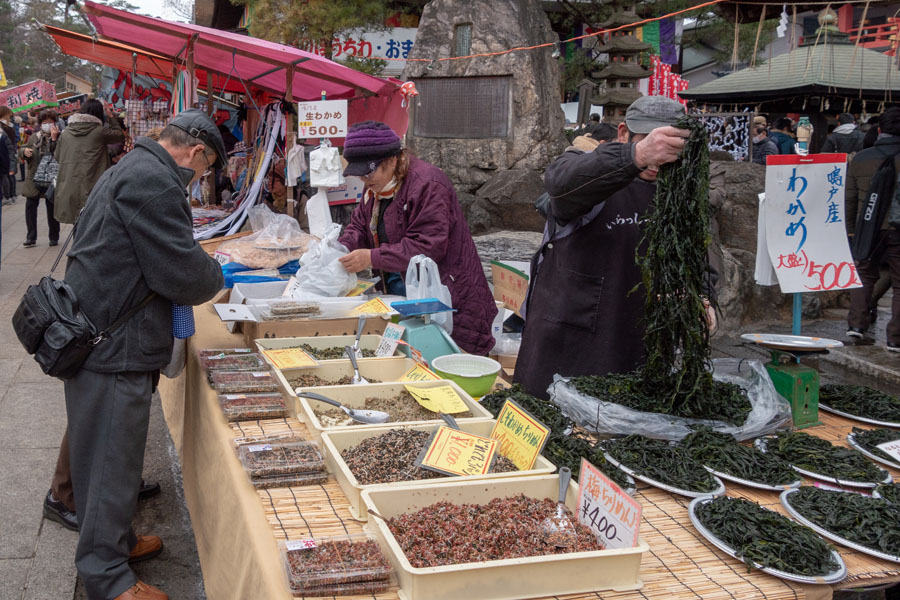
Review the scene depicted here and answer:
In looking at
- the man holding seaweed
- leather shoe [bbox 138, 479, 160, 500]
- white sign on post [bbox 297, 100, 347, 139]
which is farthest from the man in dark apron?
white sign on post [bbox 297, 100, 347, 139]

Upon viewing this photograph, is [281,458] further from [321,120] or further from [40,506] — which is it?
[321,120]

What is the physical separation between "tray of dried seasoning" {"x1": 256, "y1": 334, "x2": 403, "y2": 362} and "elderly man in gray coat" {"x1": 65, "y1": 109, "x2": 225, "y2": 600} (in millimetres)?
497

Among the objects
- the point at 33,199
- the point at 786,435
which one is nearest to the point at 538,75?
the point at 33,199

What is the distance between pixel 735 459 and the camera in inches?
81.3

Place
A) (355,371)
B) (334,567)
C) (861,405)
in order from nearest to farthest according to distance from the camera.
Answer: (334,567)
(861,405)
(355,371)

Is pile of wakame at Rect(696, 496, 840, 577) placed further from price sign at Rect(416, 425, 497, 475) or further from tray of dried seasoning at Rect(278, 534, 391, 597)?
tray of dried seasoning at Rect(278, 534, 391, 597)

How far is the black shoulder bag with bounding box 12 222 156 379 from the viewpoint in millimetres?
2379

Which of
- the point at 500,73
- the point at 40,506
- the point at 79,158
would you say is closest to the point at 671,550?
the point at 40,506

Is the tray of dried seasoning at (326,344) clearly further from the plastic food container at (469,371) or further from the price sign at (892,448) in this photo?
the price sign at (892,448)

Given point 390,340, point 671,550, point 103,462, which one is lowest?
point 103,462

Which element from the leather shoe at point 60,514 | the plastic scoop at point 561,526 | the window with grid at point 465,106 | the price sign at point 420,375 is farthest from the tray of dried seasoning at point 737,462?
the window with grid at point 465,106

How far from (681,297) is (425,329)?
3.82ft

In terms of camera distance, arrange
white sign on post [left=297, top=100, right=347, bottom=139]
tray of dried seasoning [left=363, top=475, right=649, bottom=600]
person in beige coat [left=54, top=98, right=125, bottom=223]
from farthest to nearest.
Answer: person in beige coat [left=54, top=98, right=125, bottom=223] < white sign on post [left=297, top=100, right=347, bottom=139] < tray of dried seasoning [left=363, top=475, right=649, bottom=600]

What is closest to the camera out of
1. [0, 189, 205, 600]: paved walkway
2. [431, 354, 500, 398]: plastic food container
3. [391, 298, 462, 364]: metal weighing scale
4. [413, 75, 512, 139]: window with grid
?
[431, 354, 500, 398]: plastic food container
